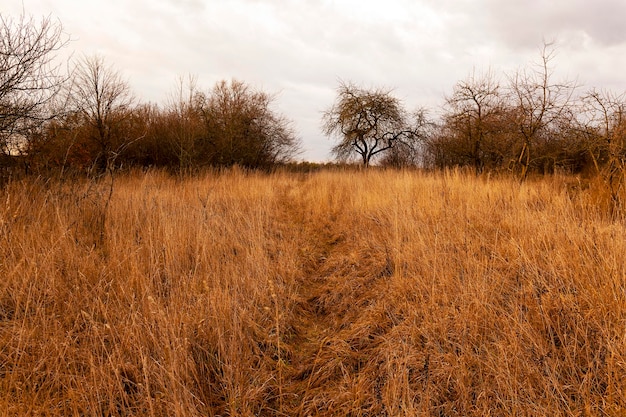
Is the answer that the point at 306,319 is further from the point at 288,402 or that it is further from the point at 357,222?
the point at 357,222

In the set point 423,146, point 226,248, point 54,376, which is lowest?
point 54,376

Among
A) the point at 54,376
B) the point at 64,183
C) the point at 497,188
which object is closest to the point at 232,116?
the point at 64,183

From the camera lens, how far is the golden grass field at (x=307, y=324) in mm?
1517

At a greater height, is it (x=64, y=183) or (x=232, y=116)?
(x=232, y=116)

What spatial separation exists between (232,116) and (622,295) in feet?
47.6

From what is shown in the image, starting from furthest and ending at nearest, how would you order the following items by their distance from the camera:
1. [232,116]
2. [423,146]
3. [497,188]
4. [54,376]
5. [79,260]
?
[423,146] → [232,116] → [497,188] → [79,260] → [54,376]

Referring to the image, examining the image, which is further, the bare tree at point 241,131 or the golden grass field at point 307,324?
the bare tree at point 241,131

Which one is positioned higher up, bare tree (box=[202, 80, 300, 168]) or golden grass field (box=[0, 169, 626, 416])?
bare tree (box=[202, 80, 300, 168])

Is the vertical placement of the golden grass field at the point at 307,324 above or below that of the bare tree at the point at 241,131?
below

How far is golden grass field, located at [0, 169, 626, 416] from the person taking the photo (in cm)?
152

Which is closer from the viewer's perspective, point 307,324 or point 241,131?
point 307,324

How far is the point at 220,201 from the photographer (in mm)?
6461

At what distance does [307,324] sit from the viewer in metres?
2.74

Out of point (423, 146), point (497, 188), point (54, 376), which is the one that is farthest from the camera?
point (423, 146)
